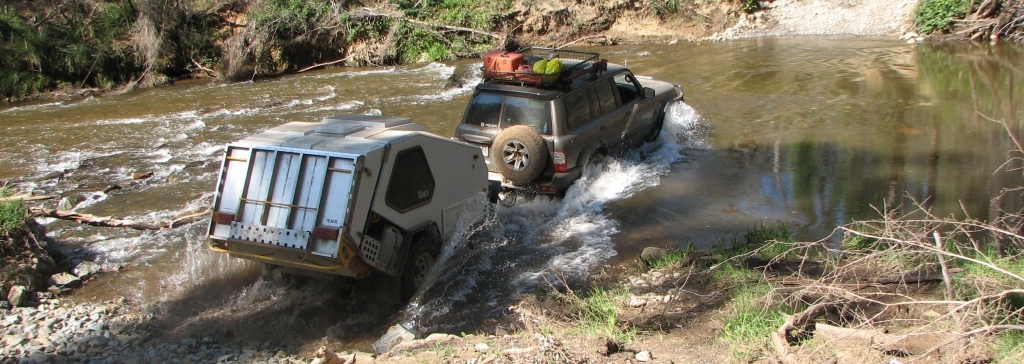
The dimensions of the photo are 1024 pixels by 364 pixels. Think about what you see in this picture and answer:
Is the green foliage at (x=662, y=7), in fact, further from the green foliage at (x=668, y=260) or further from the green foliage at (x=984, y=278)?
the green foliage at (x=984, y=278)

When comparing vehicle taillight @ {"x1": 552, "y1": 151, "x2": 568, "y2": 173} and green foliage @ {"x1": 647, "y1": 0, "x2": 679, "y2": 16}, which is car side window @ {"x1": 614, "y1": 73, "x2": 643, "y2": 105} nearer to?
vehicle taillight @ {"x1": 552, "y1": 151, "x2": 568, "y2": 173}

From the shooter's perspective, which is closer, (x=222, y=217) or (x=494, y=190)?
(x=222, y=217)

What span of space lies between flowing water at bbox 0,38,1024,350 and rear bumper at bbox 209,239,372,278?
2.19 feet

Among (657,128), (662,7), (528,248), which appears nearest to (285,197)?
(528,248)

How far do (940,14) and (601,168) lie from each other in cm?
1532

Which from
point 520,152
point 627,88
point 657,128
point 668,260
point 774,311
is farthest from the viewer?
Result: point 657,128

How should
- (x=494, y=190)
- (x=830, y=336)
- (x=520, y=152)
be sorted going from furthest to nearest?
Answer: (x=494, y=190)
(x=520, y=152)
(x=830, y=336)

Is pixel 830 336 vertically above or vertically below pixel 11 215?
above

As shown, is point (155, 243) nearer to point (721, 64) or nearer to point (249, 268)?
point (249, 268)

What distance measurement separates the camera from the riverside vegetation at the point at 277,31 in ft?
72.9

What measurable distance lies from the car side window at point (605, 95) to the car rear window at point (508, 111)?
3.84 feet

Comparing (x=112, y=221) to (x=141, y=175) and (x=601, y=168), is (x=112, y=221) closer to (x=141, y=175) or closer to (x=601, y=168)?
(x=141, y=175)

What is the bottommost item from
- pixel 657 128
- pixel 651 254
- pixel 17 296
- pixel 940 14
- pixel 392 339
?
pixel 17 296

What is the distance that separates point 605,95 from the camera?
10.9 meters
